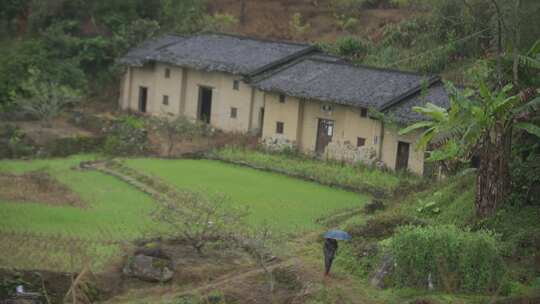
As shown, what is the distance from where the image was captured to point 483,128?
78.0 feet

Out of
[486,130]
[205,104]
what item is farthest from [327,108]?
[486,130]

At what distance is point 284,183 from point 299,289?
11.3 meters

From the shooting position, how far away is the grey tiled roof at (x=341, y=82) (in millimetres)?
35531

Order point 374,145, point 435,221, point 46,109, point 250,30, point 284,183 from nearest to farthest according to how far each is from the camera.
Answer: point 435,221
point 284,183
point 374,145
point 46,109
point 250,30

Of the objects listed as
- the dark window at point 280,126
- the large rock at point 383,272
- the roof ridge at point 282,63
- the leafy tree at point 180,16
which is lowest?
the large rock at point 383,272

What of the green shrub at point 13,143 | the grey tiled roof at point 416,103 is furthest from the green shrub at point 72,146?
the grey tiled roof at point 416,103

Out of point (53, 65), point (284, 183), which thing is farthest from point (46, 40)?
point (284, 183)

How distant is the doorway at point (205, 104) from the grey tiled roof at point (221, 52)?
1661 millimetres

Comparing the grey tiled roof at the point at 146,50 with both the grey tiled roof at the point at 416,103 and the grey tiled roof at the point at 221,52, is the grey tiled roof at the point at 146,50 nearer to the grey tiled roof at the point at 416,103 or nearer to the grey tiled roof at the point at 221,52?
the grey tiled roof at the point at 221,52

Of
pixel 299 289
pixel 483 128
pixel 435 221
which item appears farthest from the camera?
pixel 435 221

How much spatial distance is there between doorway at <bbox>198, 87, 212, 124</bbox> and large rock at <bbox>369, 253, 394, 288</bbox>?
2199 cm

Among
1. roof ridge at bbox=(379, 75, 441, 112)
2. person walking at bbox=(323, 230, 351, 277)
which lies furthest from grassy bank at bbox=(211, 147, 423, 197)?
person walking at bbox=(323, 230, 351, 277)

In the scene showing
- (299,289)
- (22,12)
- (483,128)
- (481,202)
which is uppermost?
(22,12)

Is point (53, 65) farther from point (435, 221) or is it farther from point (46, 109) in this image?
point (435, 221)
